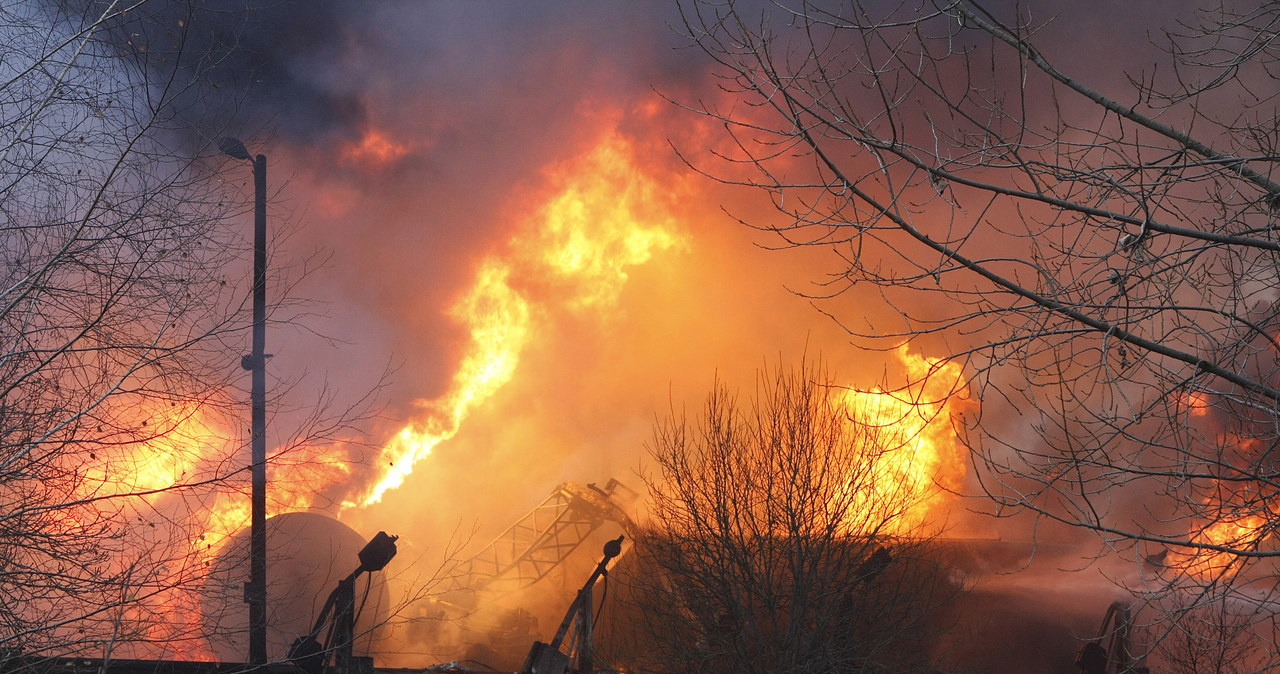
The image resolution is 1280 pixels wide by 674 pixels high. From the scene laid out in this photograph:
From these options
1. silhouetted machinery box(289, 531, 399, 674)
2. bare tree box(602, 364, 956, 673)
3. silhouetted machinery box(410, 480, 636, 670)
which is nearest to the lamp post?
silhouetted machinery box(289, 531, 399, 674)

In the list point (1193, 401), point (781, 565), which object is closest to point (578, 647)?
point (781, 565)

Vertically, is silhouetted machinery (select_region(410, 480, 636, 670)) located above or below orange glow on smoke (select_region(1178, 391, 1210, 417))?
above

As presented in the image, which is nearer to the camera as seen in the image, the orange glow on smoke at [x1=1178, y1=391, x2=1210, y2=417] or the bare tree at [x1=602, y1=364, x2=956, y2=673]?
the orange glow on smoke at [x1=1178, y1=391, x2=1210, y2=417]

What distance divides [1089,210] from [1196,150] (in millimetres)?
753

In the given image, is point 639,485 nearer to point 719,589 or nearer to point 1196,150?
point 719,589

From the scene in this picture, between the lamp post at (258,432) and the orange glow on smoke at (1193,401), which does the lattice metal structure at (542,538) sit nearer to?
the lamp post at (258,432)

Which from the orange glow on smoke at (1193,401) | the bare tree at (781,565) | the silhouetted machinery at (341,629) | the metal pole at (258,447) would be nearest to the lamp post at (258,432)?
the metal pole at (258,447)

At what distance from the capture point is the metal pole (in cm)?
848

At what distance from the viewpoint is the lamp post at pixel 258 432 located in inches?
325

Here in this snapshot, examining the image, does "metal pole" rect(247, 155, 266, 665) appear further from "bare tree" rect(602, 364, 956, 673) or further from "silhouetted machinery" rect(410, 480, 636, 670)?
"silhouetted machinery" rect(410, 480, 636, 670)

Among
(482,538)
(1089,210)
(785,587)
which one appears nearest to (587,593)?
(785,587)

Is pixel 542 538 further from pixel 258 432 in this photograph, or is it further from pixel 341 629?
pixel 258 432

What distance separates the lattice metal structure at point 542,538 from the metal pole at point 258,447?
1590 cm

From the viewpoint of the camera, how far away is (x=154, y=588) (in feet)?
22.4
